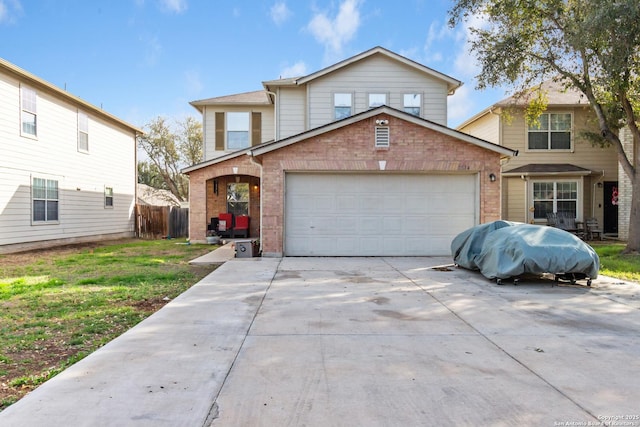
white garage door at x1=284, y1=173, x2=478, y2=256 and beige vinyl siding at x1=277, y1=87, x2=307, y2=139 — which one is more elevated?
beige vinyl siding at x1=277, y1=87, x2=307, y2=139

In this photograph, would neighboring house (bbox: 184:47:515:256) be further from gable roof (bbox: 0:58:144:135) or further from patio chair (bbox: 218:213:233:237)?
gable roof (bbox: 0:58:144:135)

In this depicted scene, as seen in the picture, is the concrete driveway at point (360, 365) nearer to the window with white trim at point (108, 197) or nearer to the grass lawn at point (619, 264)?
the grass lawn at point (619, 264)

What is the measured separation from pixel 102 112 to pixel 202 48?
5418mm

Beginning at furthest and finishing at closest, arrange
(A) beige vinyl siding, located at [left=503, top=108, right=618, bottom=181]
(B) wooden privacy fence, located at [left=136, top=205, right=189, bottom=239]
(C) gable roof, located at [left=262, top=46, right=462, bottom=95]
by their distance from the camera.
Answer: (B) wooden privacy fence, located at [left=136, top=205, right=189, bottom=239], (A) beige vinyl siding, located at [left=503, top=108, right=618, bottom=181], (C) gable roof, located at [left=262, top=46, right=462, bottom=95]

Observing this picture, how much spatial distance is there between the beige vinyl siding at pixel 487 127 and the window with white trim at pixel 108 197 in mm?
17463

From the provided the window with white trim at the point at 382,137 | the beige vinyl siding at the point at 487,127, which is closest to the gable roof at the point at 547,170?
the beige vinyl siding at the point at 487,127

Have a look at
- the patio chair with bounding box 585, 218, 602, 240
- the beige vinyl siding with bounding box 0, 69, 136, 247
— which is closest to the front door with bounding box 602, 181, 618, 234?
the patio chair with bounding box 585, 218, 602, 240

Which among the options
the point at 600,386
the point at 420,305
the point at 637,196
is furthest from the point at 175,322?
the point at 637,196

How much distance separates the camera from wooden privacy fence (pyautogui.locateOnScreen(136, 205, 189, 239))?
866 inches

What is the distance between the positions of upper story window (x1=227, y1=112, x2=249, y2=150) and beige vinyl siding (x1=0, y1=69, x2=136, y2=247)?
5701 millimetres

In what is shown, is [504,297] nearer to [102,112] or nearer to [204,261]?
[204,261]

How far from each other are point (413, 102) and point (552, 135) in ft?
21.6

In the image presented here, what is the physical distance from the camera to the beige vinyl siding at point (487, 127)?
733 inches

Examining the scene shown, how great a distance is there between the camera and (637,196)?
1294 cm
